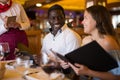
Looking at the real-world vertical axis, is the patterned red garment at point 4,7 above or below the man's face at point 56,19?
above

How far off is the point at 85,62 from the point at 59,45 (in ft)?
2.83

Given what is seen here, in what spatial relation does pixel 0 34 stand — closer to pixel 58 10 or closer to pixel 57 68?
pixel 58 10

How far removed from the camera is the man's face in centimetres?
234

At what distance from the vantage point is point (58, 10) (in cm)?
235

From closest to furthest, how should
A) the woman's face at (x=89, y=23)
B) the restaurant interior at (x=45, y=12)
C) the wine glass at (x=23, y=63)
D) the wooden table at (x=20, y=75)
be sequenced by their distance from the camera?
1. the wooden table at (x=20, y=75)
2. the woman's face at (x=89, y=23)
3. the wine glass at (x=23, y=63)
4. the restaurant interior at (x=45, y=12)

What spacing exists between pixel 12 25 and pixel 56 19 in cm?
47

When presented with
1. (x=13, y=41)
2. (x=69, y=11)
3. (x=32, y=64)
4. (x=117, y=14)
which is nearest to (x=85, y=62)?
(x=32, y=64)

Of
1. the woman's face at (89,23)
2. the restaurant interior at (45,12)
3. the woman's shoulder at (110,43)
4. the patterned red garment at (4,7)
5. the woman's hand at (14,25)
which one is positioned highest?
the patterned red garment at (4,7)

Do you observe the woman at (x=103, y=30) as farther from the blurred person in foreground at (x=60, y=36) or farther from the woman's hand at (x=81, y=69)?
the blurred person in foreground at (x=60, y=36)

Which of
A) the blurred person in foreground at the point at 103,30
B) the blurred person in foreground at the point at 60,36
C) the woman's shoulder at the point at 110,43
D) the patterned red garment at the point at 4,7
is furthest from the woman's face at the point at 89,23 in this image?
the patterned red garment at the point at 4,7

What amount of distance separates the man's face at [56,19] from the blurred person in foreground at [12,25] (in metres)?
0.36

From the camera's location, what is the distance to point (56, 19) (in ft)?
7.68

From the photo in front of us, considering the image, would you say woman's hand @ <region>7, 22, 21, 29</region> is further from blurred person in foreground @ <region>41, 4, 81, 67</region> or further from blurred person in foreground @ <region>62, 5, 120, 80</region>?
blurred person in foreground @ <region>62, 5, 120, 80</region>

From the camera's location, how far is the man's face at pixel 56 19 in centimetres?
234
